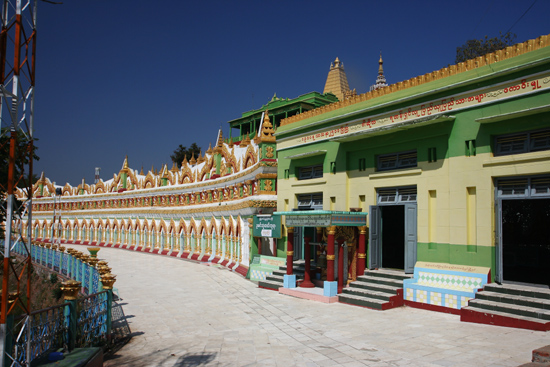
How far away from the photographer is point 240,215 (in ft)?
68.3

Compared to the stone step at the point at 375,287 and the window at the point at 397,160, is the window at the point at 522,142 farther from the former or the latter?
the stone step at the point at 375,287

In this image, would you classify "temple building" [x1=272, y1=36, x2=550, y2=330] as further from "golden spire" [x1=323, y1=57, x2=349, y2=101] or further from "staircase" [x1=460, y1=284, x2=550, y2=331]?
"golden spire" [x1=323, y1=57, x2=349, y2=101]

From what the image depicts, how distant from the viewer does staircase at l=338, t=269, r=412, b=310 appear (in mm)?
11586

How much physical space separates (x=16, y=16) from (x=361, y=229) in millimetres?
10187

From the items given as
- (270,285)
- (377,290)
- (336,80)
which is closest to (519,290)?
(377,290)

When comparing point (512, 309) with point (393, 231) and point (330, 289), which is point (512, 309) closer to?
point (330, 289)

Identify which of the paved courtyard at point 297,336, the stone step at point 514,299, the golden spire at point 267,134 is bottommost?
the paved courtyard at point 297,336

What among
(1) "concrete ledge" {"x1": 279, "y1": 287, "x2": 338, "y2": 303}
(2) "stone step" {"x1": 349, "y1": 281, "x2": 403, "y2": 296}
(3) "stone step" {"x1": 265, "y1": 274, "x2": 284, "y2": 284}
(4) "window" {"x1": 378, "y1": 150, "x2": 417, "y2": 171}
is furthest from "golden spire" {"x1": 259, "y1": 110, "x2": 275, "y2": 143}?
(2) "stone step" {"x1": 349, "y1": 281, "x2": 403, "y2": 296}

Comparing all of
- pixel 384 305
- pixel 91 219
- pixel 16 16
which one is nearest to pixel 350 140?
pixel 384 305

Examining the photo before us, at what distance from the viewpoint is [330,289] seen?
508 inches

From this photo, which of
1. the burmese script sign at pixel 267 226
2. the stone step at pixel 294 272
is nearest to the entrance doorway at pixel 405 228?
the stone step at pixel 294 272

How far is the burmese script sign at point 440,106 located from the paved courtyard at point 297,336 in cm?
521

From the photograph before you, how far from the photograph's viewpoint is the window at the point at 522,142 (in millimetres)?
9742

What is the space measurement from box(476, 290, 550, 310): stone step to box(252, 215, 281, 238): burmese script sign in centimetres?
824
